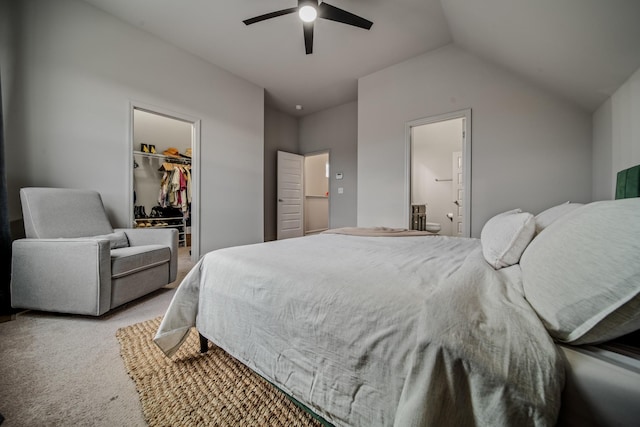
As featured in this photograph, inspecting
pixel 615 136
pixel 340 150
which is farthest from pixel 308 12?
pixel 340 150

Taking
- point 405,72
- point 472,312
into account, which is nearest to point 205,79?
point 405,72

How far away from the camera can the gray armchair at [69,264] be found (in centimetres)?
172

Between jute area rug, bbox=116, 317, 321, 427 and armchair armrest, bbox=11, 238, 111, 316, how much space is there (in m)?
0.59

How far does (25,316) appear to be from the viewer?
183 centimetres

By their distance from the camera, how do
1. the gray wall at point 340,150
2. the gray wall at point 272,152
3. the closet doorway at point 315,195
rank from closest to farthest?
the gray wall at point 340,150, the gray wall at point 272,152, the closet doorway at point 315,195

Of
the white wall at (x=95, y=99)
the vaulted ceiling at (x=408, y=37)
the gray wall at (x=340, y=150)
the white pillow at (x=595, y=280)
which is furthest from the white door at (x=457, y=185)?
the white pillow at (x=595, y=280)

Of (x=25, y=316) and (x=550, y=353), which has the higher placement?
(x=550, y=353)

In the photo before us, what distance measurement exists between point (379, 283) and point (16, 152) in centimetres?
349

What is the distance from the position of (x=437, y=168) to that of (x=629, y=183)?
155 inches

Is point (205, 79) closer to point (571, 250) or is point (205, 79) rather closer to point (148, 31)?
point (148, 31)

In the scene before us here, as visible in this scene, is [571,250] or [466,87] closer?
[571,250]

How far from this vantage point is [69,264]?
173 cm

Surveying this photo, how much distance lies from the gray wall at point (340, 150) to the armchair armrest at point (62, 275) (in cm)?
388

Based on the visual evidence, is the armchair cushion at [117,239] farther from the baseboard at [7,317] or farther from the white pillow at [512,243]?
the white pillow at [512,243]
